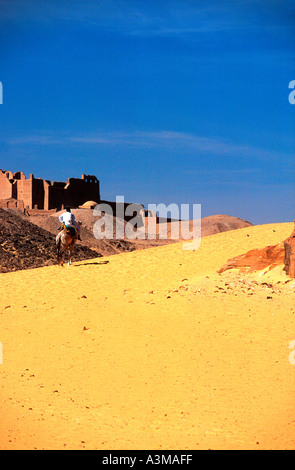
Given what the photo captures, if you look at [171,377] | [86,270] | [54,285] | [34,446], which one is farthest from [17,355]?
[86,270]

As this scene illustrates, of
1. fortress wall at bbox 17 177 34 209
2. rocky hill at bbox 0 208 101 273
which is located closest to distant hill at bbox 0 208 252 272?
rocky hill at bbox 0 208 101 273

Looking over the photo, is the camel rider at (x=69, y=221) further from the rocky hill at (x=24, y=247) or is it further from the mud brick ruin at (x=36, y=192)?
the mud brick ruin at (x=36, y=192)

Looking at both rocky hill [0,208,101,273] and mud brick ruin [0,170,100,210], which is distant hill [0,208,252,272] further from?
mud brick ruin [0,170,100,210]

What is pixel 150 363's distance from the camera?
8.89 metres

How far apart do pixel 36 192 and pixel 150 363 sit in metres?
58.5

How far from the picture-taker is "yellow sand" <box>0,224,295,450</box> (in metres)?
6.44

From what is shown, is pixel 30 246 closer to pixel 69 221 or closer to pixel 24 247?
pixel 24 247

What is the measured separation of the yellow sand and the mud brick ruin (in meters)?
49.9

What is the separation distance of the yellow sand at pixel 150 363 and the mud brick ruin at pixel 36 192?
164ft

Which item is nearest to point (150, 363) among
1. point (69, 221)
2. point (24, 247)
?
point (69, 221)

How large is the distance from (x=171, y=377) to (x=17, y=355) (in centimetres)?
282

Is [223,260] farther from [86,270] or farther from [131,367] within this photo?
[131,367]

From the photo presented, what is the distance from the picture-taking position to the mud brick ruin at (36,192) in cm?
6488

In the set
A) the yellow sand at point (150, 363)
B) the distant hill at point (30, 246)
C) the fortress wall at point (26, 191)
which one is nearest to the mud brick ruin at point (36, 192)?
the fortress wall at point (26, 191)
